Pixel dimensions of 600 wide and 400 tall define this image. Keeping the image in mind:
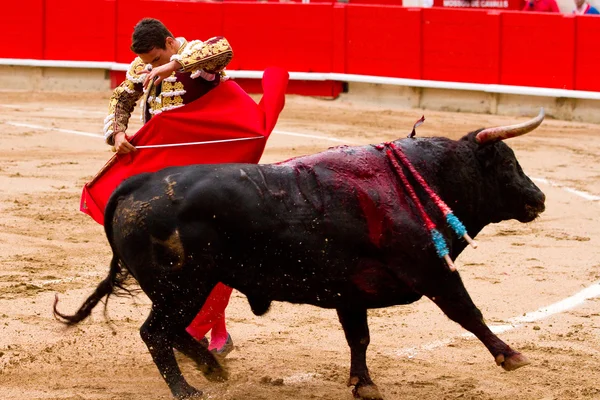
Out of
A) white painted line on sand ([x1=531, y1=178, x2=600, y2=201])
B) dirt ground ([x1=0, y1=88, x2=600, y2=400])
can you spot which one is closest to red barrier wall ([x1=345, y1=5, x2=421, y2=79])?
white painted line on sand ([x1=531, y1=178, x2=600, y2=201])

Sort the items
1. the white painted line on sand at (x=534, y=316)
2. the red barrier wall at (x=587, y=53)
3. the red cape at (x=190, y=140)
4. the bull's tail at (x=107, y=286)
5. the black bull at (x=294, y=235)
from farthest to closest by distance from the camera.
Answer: the red barrier wall at (x=587, y=53) → the white painted line on sand at (x=534, y=316) → the bull's tail at (x=107, y=286) → the red cape at (x=190, y=140) → the black bull at (x=294, y=235)

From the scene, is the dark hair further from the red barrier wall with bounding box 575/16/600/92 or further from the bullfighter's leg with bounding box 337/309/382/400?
the red barrier wall with bounding box 575/16/600/92

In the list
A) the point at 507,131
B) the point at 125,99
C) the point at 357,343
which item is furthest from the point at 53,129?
the point at 507,131

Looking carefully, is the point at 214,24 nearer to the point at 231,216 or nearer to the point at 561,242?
the point at 561,242

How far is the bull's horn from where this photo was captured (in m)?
4.01

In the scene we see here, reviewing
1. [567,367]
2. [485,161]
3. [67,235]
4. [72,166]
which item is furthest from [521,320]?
[72,166]

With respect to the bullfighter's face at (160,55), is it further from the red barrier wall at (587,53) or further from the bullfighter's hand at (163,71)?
the red barrier wall at (587,53)

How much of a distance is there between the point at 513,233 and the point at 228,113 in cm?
317

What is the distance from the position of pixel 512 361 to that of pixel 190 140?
1.48 meters

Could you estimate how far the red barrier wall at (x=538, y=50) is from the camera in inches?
450

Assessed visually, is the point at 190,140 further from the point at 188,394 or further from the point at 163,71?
the point at 188,394

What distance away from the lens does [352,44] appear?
12852 millimetres

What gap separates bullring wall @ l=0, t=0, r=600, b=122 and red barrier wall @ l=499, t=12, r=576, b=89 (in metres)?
0.01

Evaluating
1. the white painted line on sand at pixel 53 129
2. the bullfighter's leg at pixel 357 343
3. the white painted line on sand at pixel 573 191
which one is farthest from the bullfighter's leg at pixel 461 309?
the white painted line on sand at pixel 53 129
